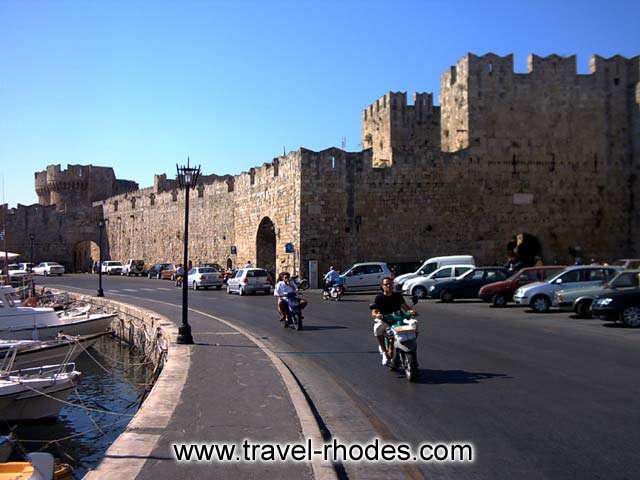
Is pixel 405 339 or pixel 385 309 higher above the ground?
pixel 385 309

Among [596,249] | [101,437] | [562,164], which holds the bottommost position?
[101,437]

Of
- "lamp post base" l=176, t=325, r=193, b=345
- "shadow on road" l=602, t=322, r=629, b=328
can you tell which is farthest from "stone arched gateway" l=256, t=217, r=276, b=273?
"lamp post base" l=176, t=325, r=193, b=345

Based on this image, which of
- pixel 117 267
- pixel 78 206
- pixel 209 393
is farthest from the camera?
pixel 78 206

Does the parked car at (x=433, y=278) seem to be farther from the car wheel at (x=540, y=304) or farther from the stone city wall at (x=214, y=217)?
the stone city wall at (x=214, y=217)

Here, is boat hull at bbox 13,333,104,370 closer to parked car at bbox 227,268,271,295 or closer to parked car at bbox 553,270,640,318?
parked car at bbox 553,270,640,318

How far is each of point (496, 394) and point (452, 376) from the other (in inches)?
50.3

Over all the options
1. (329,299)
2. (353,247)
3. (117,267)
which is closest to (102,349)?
(329,299)

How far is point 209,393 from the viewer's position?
7.58 metres

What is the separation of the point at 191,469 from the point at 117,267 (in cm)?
5184

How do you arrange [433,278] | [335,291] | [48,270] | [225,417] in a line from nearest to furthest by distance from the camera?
[225,417] → [433,278] → [335,291] → [48,270]

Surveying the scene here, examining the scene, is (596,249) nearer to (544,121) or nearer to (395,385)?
(544,121)

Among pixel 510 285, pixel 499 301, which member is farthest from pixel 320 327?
pixel 510 285

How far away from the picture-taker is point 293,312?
50.6 feet

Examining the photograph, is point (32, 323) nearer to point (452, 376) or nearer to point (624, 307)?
point (452, 376)
